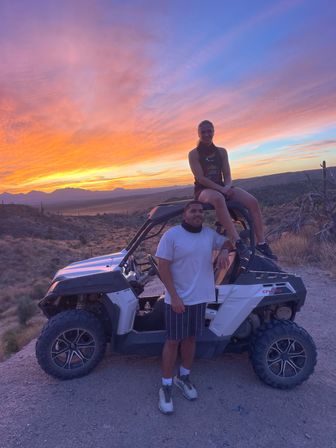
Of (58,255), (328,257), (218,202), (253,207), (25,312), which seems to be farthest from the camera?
(58,255)

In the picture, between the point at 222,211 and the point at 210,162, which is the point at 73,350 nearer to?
the point at 222,211

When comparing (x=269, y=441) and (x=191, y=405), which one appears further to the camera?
(x=191, y=405)

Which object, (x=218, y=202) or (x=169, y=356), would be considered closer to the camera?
(x=169, y=356)

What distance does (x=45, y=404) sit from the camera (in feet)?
12.6

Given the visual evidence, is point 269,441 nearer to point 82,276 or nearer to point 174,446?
point 174,446

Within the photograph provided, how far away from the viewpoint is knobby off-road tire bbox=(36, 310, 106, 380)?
13.4 ft

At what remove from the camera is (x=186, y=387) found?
386 centimetres

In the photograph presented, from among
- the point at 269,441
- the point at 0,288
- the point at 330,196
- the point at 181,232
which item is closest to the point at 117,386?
the point at 269,441

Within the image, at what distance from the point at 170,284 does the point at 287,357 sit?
165 cm

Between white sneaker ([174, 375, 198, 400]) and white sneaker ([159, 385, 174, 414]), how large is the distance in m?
0.20

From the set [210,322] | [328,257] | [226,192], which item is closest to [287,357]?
[210,322]

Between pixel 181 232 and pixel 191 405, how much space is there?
5.83 ft

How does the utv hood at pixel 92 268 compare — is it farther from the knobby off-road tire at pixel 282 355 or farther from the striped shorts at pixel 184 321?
the knobby off-road tire at pixel 282 355

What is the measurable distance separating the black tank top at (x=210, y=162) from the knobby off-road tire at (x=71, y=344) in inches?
83.8
